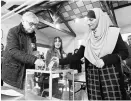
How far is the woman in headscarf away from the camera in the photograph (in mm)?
744

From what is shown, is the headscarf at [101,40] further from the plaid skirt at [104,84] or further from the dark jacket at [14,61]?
the dark jacket at [14,61]

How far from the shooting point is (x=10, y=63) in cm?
83

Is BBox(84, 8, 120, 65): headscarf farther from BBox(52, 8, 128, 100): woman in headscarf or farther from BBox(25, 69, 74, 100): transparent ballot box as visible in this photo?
BBox(25, 69, 74, 100): transparent ballot box

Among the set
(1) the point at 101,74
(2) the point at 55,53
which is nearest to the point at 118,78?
(1) the point at 101,74

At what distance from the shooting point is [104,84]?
0.80 metres

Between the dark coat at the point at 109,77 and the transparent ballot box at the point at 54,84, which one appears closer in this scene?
the dark coat at the point at 109,77

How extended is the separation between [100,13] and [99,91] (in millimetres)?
603

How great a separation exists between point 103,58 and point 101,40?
0.54 ft

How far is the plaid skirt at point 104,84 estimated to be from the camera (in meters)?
0.77

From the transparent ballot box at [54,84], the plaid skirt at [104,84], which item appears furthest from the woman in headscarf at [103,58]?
the transparent ballot box at [54,84]

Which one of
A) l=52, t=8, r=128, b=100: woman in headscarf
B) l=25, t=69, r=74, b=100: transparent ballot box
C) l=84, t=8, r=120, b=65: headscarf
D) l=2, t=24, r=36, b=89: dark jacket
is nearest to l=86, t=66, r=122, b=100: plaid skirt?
l=52, t=8, r=128, b=100: woman in headscarf

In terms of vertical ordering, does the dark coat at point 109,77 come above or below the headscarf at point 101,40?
below

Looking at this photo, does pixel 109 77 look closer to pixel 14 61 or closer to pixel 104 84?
pixel 104 84

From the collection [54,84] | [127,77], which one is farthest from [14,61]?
[127,77]
